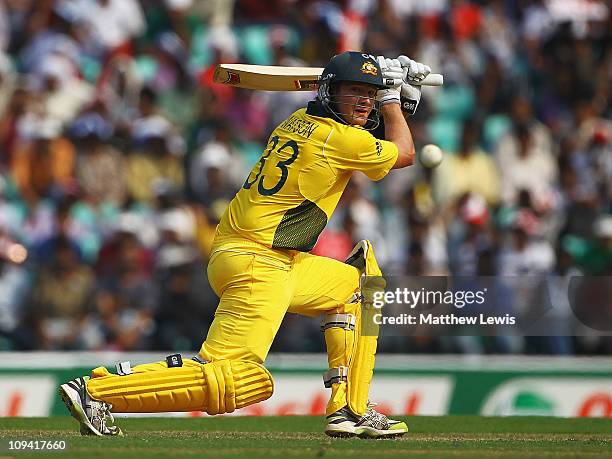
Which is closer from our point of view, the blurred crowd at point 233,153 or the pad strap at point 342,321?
the pad strap at point 342,321

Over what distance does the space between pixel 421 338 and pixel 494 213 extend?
2.49 metres

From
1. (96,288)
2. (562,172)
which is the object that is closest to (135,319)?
(96,288)

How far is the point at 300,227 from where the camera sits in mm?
6672

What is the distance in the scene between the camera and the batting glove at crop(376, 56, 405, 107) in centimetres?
684

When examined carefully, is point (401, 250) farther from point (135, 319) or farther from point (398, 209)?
point (135, 319)

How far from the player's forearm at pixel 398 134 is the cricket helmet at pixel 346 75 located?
0.15m

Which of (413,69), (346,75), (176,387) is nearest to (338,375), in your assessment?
(176,387)

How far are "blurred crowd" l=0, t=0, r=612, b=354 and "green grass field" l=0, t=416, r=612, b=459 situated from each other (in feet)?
4.24

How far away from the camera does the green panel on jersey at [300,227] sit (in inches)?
260

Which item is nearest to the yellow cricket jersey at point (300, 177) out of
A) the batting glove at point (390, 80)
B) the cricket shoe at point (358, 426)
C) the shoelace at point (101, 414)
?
the batting glove at point (390, 80)

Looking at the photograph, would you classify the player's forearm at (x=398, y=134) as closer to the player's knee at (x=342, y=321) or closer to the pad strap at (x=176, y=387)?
the player's knee at (x=342, y=321)

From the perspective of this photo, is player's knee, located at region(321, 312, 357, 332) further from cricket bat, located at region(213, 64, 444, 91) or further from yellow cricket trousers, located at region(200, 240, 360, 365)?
cricket bat, located at region(213, 64, 444, 91)

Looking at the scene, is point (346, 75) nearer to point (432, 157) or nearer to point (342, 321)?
point (432, 157)

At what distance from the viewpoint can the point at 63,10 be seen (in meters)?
13.0
